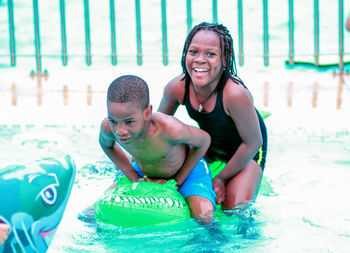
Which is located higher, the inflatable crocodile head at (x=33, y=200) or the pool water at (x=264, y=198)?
the inflatable crocodile head at (x=33, y=200)

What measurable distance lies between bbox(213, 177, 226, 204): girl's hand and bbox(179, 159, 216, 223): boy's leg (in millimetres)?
109

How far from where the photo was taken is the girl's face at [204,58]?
3.33 meters

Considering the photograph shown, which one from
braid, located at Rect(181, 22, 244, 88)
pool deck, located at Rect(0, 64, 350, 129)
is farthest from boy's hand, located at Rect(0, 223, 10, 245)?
pool deck, located at Rect(0, 64, 350, 129)

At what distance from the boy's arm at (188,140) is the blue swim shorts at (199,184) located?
0.05 meters

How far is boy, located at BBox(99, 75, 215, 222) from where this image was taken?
2.86 m

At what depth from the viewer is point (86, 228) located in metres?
3.22

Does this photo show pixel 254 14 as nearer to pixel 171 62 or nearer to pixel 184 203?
pixel 171 62

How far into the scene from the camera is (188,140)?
320 centimetres

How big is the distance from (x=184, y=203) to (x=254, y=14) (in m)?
14.2

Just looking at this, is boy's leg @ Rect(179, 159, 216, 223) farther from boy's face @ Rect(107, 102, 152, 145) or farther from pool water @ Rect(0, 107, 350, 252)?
boy's face @ Rect(107, 102, 152, 145)

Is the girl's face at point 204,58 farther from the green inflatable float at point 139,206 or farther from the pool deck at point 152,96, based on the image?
the pool deck at point 152,96

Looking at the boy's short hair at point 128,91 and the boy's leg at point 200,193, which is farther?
the boy's leg at point 200,193

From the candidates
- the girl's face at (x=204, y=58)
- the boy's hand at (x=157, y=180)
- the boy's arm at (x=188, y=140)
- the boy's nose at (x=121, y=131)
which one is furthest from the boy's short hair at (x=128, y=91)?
the boy's hand at (x=157, y=180)

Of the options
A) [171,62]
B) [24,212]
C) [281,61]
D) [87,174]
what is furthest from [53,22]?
[24,212]
